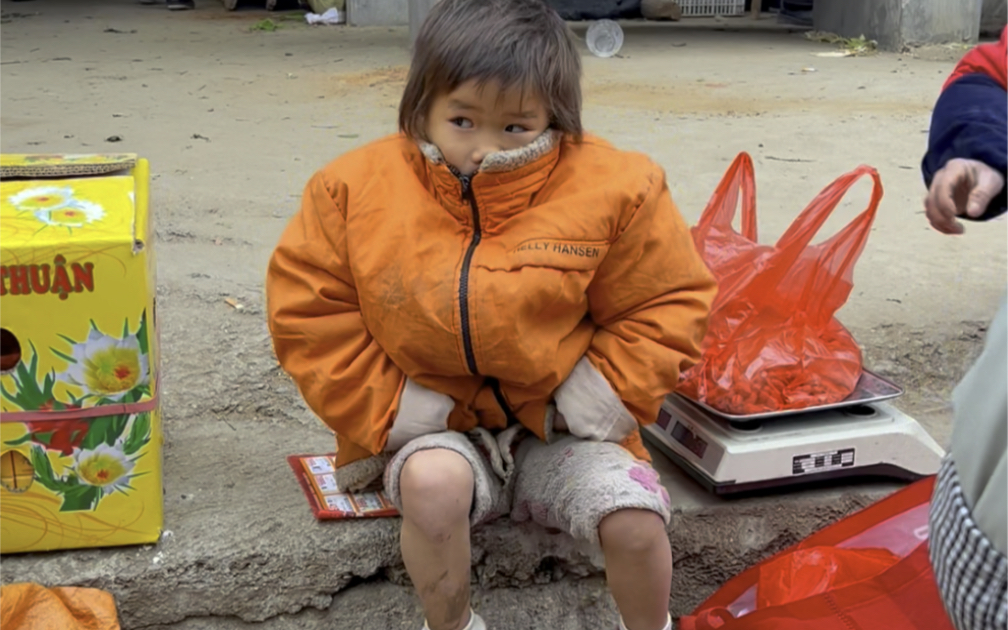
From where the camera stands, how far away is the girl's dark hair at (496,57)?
180 centimetres

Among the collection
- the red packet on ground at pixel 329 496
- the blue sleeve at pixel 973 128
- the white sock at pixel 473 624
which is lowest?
the white sock at pixel 473 624

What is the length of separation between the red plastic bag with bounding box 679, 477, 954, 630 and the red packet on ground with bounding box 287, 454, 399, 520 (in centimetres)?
60

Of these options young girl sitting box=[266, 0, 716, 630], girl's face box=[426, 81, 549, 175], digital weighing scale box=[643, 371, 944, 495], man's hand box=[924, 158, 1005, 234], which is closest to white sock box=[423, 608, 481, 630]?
young girl sitting box=[266, 0, 716, 630]

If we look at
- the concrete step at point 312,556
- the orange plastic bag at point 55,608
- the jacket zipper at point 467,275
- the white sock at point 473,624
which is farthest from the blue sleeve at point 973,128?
the orange plastic bag at point 55,608

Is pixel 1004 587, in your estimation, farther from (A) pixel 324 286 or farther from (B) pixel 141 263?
(B) pixel 141 263

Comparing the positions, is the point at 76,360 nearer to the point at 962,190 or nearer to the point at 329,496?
the point at 329,496

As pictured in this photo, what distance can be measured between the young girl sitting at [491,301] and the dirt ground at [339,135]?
704 mm

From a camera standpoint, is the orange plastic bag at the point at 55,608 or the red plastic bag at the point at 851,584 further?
the orange plastic bag at the point at 55,608

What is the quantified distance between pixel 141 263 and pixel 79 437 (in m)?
0.33

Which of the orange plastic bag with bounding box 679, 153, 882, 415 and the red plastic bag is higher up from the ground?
the orange plastic bag with bounding box 679, 153, 882, 415

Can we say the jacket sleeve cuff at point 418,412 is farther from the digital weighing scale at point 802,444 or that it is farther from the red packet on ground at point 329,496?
the digital weighing scale at point 802,444

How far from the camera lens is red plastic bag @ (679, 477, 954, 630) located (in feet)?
5.82

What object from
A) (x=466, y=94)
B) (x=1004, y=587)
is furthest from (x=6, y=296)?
(x=1004, y=587)

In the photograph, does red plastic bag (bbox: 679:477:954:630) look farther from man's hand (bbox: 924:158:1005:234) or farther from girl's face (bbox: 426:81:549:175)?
girl's face (bbox: 426:81:549:175)
